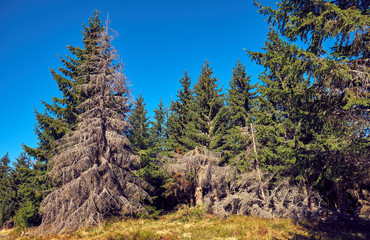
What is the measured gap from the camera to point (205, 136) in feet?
66.4

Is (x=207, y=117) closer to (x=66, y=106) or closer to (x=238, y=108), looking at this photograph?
(x=238, y=108)

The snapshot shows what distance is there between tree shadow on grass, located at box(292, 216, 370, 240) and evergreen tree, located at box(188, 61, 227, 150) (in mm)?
9867

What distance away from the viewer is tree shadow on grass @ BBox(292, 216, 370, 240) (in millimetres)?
9352

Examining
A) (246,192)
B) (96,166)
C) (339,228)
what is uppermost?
(96,166)

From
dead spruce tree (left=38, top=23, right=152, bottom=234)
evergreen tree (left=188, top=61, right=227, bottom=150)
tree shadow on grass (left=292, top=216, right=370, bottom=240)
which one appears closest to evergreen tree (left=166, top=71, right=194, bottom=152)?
evergreen tree (left=188, top=61, right=227, bottom=150)

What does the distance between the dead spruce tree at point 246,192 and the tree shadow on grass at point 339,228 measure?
134 centimetres

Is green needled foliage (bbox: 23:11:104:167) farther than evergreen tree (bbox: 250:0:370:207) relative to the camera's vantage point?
Yes

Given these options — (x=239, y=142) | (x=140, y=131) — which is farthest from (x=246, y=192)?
(x=140, y=131)

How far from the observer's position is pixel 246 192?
15.2 metres

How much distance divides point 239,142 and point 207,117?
16.9 ft

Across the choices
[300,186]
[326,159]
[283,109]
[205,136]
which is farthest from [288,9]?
[205,136]

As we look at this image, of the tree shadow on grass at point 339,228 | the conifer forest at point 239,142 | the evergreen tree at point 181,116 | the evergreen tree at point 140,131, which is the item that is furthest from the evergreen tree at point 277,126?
the evergreen tree at point 140,131

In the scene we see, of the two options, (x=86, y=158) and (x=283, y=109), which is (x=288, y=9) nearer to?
(x=283, y=109)

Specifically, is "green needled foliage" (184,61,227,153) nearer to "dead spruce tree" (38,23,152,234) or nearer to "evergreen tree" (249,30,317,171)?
"evergreen tree" (249,30,317,171)
